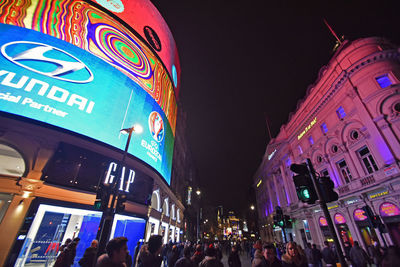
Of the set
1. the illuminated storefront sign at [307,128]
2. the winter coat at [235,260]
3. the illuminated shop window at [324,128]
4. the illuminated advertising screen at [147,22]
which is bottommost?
the winter coat at [235,260]

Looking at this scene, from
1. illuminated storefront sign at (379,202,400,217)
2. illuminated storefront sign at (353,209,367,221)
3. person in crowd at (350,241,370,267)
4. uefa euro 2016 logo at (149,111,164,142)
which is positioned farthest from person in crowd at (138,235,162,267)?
illuminated storefront sign at (353,209,367,221)

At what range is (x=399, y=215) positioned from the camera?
13891 mm

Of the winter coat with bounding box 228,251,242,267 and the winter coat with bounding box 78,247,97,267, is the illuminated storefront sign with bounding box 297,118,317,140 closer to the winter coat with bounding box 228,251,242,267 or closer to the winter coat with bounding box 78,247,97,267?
the winter coat with bounding box 228,251,242,267

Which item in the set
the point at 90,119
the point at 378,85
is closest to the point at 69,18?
the point at 90,119

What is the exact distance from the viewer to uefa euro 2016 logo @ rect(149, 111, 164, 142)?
1687cm

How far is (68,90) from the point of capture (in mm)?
11320

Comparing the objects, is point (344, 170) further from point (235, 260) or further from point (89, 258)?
point (89, 258)

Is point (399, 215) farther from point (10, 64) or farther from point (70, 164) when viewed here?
point (10, 64)

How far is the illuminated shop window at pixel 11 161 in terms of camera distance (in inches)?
374

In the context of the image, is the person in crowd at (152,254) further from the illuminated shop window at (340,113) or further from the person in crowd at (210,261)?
the illuminated shop window at (340,113)

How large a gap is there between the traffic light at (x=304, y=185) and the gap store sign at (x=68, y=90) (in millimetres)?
11789

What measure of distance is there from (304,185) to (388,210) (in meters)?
17.5

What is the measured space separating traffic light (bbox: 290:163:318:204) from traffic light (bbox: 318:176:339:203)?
0.22 m

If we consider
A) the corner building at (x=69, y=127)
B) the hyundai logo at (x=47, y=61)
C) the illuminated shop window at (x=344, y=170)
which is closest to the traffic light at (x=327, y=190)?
the corner building at (x=69, y=127)
